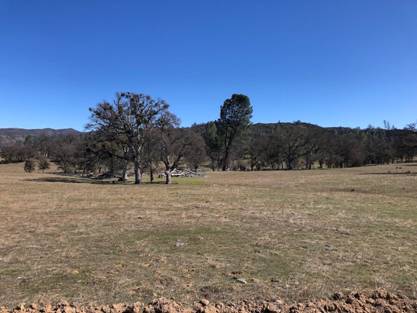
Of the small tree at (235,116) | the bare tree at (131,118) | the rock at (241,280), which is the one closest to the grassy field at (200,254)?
the rock at (241,280)

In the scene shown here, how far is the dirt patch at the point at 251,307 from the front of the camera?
206 inches

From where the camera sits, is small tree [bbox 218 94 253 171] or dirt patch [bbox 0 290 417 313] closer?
dirt patch [bbox 0 290 417 313]

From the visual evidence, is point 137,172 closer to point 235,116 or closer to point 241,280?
point 241,280

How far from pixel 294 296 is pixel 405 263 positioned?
3.08 m

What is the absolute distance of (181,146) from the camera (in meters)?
37.5

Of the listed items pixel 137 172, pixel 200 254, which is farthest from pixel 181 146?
pixel 200 254

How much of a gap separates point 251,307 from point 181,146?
106 ft

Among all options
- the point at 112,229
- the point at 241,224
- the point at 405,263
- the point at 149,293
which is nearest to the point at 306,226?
the point at 241,224

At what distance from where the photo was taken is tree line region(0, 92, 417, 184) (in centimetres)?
3678

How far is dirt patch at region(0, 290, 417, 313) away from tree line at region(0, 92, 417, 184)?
3115 cm

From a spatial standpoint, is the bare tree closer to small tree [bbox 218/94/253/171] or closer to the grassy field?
the grassy field

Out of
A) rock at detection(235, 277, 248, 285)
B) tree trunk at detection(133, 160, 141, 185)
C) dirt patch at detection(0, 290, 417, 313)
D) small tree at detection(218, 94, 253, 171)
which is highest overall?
small tree at detection(218, 94, 253, 171)

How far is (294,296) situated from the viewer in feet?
19.0

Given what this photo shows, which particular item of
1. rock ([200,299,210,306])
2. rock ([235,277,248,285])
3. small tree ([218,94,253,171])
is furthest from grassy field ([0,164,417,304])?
small tree ([218,94,253,171])
